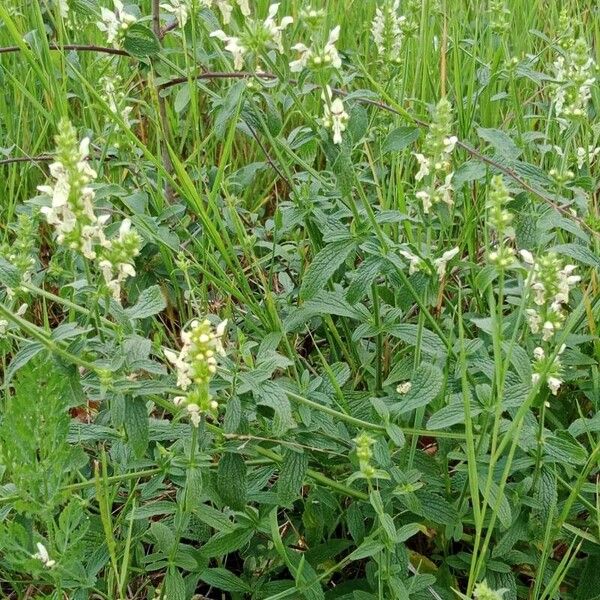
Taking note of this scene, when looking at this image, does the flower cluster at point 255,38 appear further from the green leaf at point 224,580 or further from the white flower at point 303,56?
the green leaf at point 224,580

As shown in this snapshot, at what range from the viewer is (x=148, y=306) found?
157cm

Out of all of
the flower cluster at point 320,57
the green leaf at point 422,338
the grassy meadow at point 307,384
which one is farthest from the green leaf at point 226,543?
the flower cluster at point 320,57

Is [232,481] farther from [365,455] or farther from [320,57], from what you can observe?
[320,57]

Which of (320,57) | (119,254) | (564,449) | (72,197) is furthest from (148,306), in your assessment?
(564,449)

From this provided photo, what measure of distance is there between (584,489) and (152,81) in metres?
1.21

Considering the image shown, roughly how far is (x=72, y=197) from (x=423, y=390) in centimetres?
68

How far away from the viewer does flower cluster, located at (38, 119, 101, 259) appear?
4.34ft

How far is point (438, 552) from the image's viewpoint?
1.88m

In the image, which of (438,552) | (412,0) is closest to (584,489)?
(438,552)

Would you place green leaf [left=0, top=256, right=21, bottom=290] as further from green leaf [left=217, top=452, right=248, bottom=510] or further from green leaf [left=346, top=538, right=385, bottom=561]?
green leaf [left=346, top=538, right=385, bottom=561]

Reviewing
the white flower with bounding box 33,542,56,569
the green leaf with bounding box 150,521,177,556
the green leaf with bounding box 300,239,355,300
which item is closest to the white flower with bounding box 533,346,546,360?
the green leaf with bounding box 300,239,355,300

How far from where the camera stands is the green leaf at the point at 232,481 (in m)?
1.57

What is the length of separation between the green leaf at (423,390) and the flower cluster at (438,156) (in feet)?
0.99

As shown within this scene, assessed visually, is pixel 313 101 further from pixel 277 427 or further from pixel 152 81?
pixel 277 427
